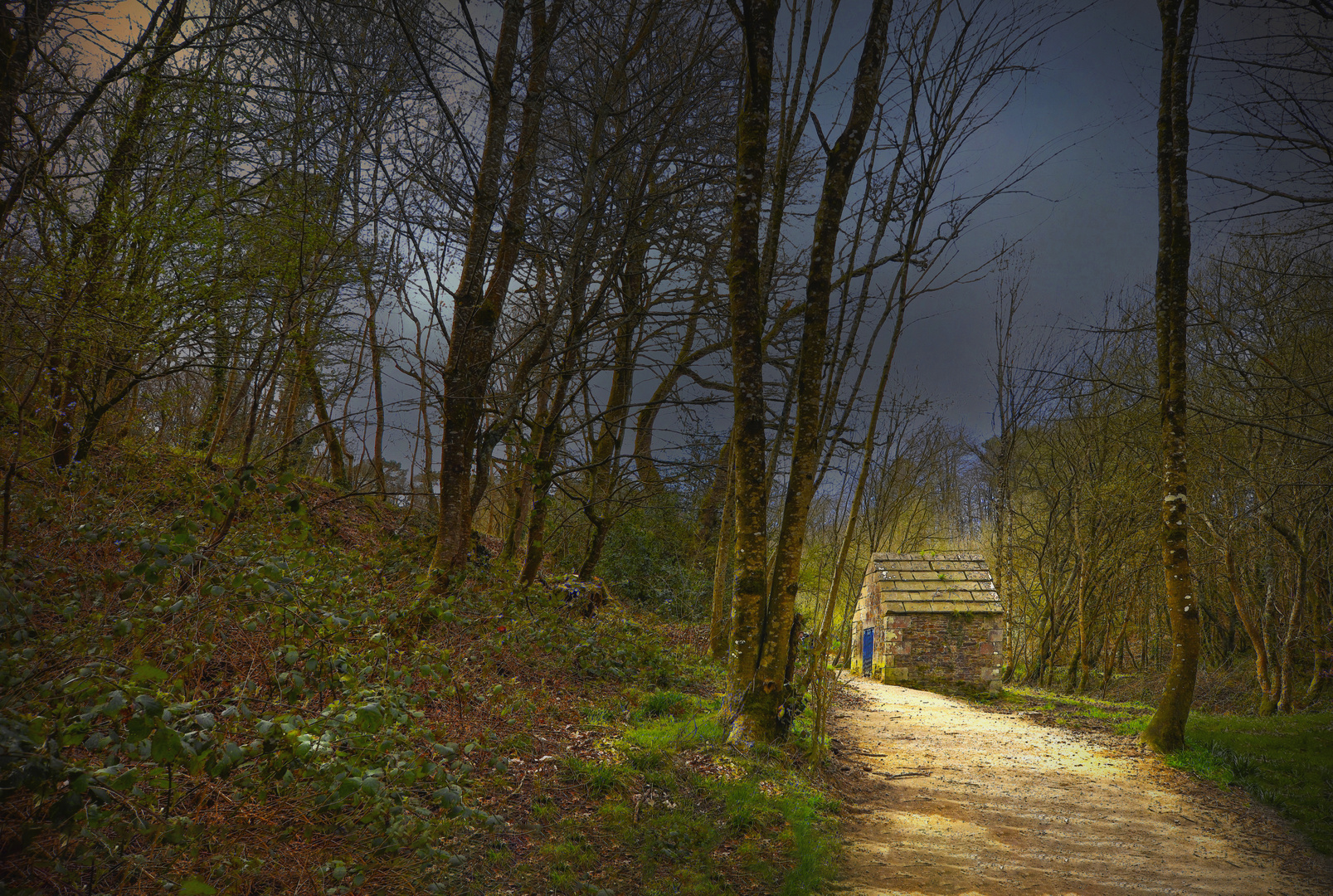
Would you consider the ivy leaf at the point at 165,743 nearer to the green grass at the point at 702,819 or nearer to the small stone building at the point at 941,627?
the green grass at the point at 702,819

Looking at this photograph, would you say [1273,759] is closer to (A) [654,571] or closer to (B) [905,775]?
(B) [905,775]

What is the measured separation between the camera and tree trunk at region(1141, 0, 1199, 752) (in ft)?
21.4

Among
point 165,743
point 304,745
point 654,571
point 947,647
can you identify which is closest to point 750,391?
point 304,745

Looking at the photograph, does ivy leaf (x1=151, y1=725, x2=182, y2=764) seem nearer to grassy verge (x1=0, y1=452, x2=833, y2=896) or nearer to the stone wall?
grassy verge (x1=0, y1=452, x2=833, y2=896)

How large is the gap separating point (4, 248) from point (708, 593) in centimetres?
1220

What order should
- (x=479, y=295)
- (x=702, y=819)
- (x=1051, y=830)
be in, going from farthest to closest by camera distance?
(x=479, y=295) < (x=1051, y=830) < (x=702, y=819)

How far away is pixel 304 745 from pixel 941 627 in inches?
553

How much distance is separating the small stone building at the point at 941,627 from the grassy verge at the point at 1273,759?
16.5 ft

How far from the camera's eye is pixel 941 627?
1383 cm

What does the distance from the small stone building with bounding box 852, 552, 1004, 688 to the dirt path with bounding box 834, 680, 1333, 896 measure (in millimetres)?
6598

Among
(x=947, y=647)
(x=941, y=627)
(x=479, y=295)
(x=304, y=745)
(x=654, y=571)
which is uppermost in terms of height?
(x=479, y=295)

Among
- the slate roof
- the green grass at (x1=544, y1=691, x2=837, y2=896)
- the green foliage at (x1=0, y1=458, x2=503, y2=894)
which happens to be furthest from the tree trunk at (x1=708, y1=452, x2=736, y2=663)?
the slate roof

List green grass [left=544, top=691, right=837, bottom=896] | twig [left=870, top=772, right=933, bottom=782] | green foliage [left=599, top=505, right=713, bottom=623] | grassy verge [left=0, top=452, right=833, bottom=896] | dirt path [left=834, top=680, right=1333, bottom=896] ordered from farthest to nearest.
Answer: green foliage [left=599, top=505, right=713, bottom=623], twig [left=870, top=772, right=933, bottom=782], dirt path [left=834, top=680, right=1333, bottom=896], green grass [left=544, top=691, right=837, bottom=896], grassy verge [left=0, top=452, right=833, bottom=896]

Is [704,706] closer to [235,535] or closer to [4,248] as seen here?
[235,535]
